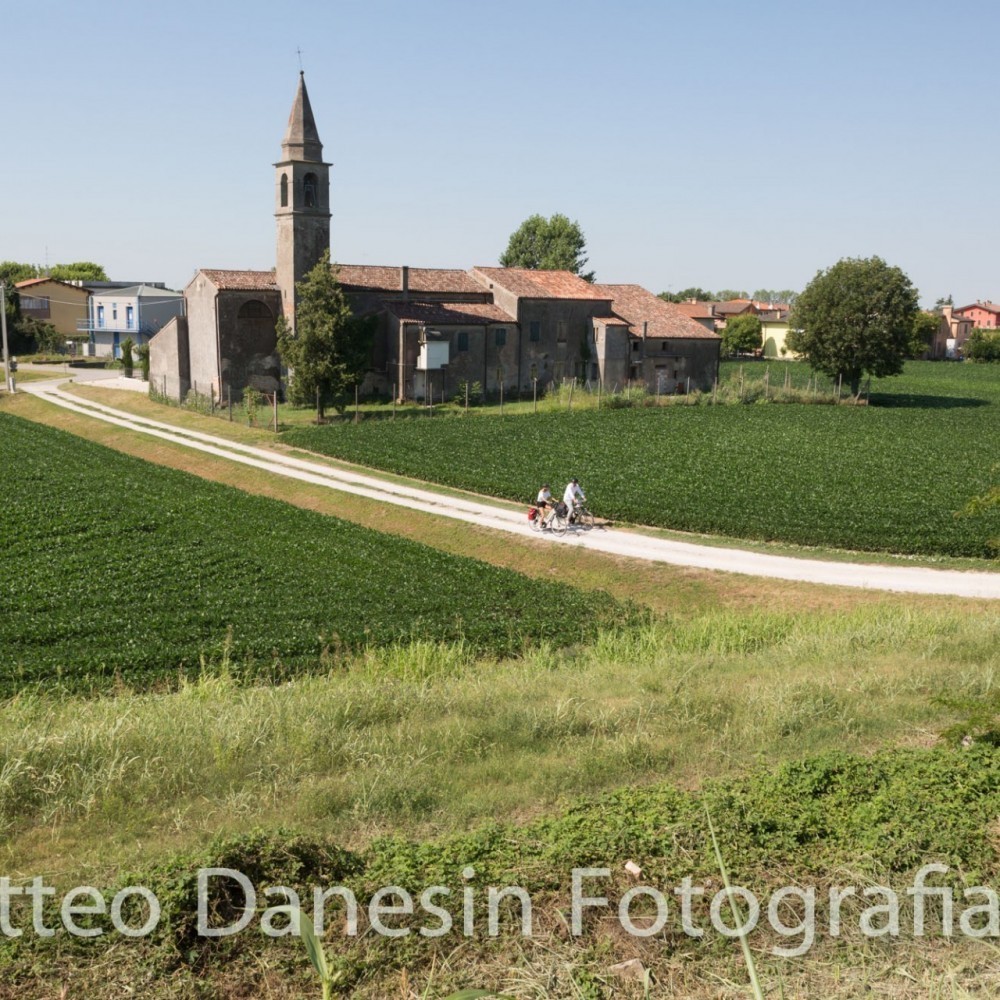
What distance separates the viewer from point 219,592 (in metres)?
22.0

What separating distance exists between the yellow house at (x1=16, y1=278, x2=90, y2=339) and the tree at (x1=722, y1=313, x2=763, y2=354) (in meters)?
62.3

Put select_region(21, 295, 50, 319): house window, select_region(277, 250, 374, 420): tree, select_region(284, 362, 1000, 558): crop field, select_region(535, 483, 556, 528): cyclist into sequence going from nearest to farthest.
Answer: select_region(284, 362, 1000, 558): crop field
select_region(535, 483, 556, 528): cyclist
select_region(277, 250, 374, 420): tree
select_region(21, 295, 50, 319): house window

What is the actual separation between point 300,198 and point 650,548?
33272 millimetres

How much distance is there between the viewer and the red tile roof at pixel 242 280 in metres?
53.4

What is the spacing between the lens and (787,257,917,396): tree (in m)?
60.9

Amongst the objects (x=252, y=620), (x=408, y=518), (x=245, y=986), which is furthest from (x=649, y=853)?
(x=408, y=518)

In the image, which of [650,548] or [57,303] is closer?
[650,548]

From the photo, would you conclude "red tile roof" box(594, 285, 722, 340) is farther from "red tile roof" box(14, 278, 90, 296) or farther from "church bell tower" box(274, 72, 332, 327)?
"red tile roof" box(14, 278, 90, 296)

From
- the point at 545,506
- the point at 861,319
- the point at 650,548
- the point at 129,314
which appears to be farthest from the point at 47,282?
the point at 650,548

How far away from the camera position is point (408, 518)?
1297 inches

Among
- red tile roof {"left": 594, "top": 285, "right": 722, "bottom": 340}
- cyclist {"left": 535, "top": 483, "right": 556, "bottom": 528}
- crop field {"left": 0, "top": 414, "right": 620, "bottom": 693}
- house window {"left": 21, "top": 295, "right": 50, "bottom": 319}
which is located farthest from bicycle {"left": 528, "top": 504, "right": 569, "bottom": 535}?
house window {"left": 21, "top": 295, "right": 50, "bottom": 319}

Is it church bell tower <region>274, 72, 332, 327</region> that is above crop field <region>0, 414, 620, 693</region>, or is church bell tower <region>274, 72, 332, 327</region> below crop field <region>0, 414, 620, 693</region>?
above

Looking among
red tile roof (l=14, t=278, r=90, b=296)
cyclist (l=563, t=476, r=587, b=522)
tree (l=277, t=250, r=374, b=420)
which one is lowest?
cyclist (l=563, t=476, r=587, b=522)

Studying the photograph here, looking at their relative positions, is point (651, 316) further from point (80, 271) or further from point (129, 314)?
point (80, 271)
